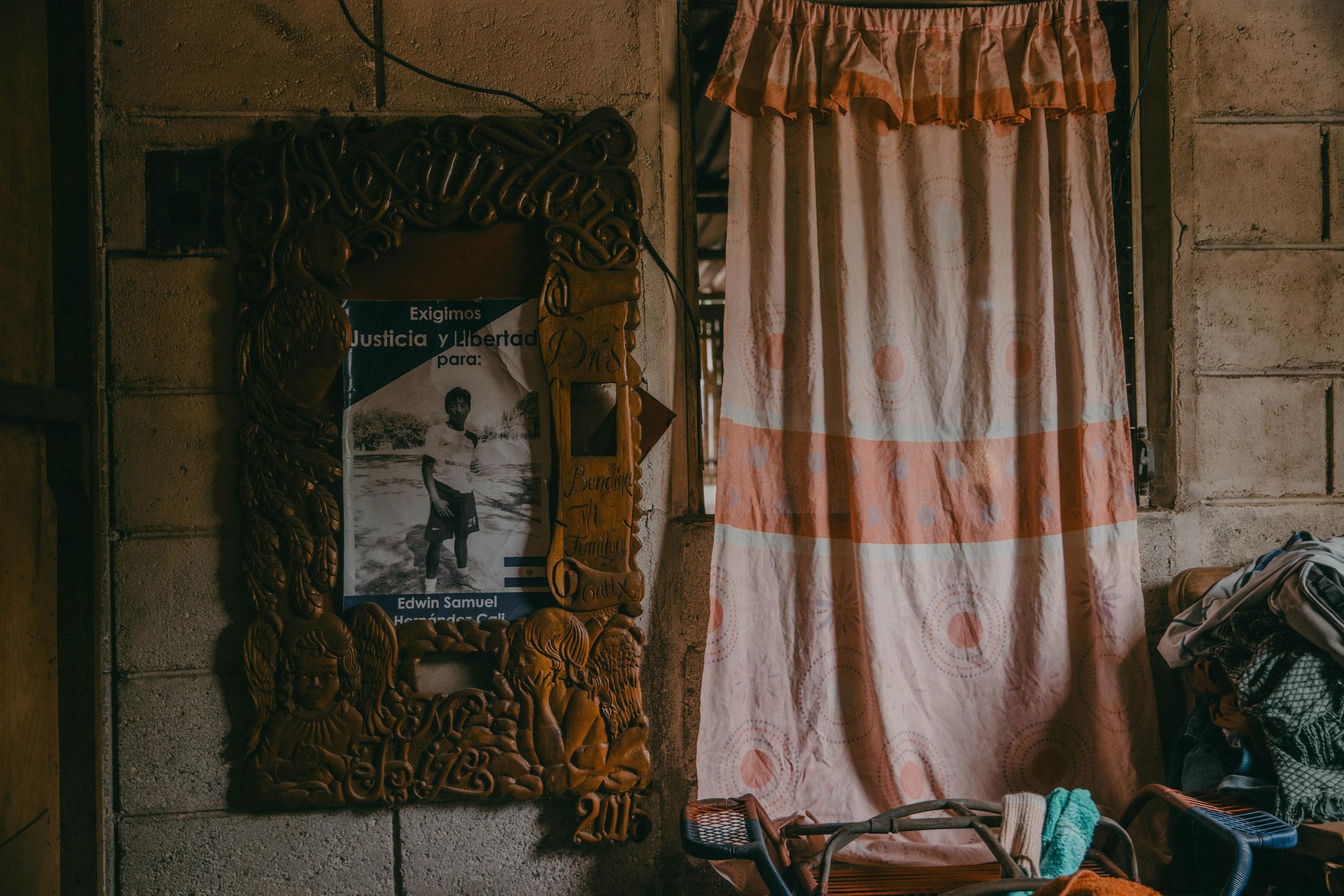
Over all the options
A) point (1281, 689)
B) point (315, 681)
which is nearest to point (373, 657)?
point (315, 681)

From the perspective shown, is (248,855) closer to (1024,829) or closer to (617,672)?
(617,672)

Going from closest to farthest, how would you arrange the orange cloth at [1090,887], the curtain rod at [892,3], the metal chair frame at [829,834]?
the orange cloth at [1090,887] < the metal chair frame at [829,834] < the curtain rod at [892,3]

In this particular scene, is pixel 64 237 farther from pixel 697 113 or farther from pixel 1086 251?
pixel 1086 251

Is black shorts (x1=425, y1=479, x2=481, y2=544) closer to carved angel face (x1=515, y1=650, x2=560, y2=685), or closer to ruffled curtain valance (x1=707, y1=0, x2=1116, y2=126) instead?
carved angel face (x1=515, y1=650, x2=560, y2=685)

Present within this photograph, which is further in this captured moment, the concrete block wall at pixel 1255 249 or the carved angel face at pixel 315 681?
the concrete block wall at pixel 1255 249

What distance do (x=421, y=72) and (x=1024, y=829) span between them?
7.80 feet

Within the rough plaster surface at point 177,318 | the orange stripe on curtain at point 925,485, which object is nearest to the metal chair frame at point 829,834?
the orange stripe on curtain at point 925,485

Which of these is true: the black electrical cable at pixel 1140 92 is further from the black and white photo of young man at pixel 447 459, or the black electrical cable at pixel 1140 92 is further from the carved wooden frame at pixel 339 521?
the black and white photo of young man at pixel 447 459

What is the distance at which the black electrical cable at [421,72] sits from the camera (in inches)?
77.5

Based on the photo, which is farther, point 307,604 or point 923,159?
point 923,159

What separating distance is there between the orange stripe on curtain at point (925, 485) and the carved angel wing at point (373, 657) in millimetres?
965

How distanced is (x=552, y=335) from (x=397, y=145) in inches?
25.3

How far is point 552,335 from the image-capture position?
1.93 metres

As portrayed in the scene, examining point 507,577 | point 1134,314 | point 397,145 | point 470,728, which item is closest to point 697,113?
point 397,145
